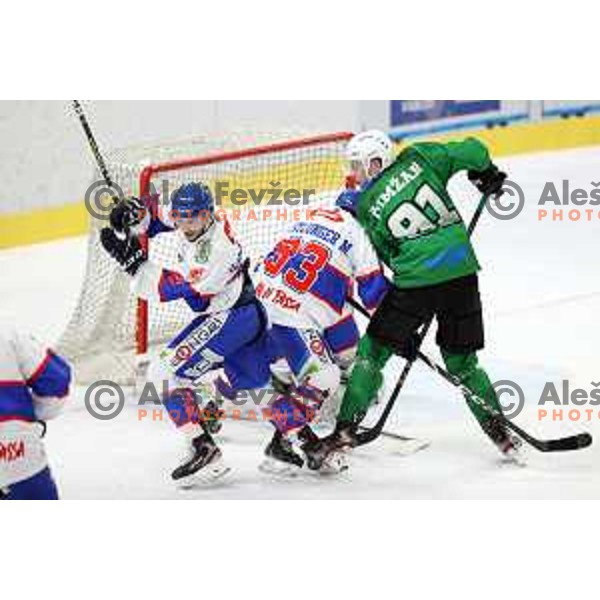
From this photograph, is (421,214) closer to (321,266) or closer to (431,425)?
(321,266)

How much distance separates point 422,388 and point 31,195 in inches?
98.5

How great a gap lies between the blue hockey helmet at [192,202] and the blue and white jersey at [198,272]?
6cm

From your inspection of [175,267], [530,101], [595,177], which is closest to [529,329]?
[175,267]

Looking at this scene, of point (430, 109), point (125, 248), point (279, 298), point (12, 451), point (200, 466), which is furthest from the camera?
point (430, 109)

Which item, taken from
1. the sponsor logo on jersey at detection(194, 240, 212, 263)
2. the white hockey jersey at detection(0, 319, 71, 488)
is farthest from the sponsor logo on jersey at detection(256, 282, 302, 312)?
the white hockey jersey at detection(0, 319, 71, 488)

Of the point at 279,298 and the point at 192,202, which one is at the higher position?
the point at 192,202

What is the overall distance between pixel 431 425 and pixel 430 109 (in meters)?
3.77

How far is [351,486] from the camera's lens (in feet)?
15.4

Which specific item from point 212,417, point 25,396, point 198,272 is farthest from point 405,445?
point 25,396

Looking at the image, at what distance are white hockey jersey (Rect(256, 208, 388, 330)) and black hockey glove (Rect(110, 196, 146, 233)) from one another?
0.38 m

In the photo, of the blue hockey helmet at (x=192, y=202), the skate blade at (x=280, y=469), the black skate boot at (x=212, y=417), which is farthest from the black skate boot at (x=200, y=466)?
the blue hockey helmet at (x=192, y=202)

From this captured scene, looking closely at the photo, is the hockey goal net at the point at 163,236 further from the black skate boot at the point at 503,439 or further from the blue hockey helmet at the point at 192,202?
the black skate boot at the point at 503,439

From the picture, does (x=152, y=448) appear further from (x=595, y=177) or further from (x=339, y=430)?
(x=595, y=177)

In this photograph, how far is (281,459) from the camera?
4.77 meters
